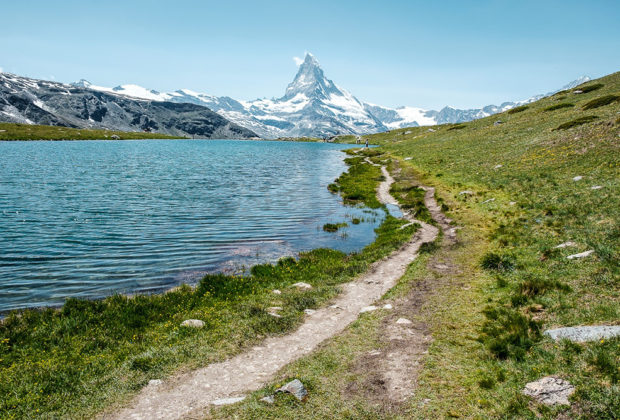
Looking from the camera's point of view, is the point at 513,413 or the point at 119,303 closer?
the point at 513,413

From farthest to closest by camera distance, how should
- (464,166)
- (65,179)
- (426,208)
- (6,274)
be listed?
(65,179), (464,166), (426,208), (6,274)

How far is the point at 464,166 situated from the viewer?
2156 inches

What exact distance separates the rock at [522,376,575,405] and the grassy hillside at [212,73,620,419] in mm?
267

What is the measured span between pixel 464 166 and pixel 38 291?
55.0m

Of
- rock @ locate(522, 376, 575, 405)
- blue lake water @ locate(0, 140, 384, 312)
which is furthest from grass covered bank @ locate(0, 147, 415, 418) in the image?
rock @ locate(522, 376, 575, 405)

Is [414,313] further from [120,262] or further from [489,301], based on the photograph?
[120,262]

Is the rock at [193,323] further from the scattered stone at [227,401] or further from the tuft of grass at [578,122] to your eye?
the tuft of grass at [578,122]

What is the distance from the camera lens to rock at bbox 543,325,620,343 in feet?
34.7

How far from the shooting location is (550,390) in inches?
362

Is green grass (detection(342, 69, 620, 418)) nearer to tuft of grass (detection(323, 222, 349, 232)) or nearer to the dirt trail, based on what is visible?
the dirt trail

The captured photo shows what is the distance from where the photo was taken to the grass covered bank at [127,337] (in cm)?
1087

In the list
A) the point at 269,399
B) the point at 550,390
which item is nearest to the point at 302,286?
the point at 269,399

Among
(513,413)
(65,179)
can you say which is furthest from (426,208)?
(65,179)

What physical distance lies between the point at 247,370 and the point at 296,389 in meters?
2.64
